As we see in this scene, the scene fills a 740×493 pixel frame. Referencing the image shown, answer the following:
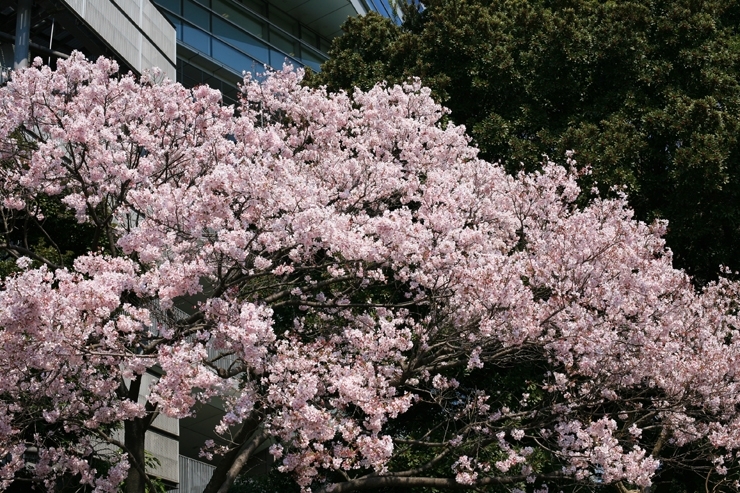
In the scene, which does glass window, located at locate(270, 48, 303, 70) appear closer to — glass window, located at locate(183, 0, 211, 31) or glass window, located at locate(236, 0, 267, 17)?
glass window, located at locate(236, 0, 267, 17)

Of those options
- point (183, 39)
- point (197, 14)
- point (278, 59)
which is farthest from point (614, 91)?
point (278, 59)

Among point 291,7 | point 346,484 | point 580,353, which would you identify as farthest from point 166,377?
point 291,7

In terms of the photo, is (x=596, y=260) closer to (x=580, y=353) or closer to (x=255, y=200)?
(x=580, y=353)

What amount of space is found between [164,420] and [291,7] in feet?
52.3

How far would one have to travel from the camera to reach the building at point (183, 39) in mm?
17844

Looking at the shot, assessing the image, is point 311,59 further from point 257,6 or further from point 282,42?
point 257,6

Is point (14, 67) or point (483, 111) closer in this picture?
point (14, 67)

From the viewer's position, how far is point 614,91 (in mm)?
18469

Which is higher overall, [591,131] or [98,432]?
[591,131]

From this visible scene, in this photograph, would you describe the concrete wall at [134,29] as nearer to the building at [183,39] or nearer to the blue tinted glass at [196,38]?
the building at [183,39]

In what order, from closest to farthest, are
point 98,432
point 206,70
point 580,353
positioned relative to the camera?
point 98,432
point 580,353
point 206,70

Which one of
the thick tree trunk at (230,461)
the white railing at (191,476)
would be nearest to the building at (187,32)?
the thick tree trunk at (230,461)

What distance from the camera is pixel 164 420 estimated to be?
19016 millimetres

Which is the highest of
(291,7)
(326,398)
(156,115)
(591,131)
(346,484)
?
(291,7)
